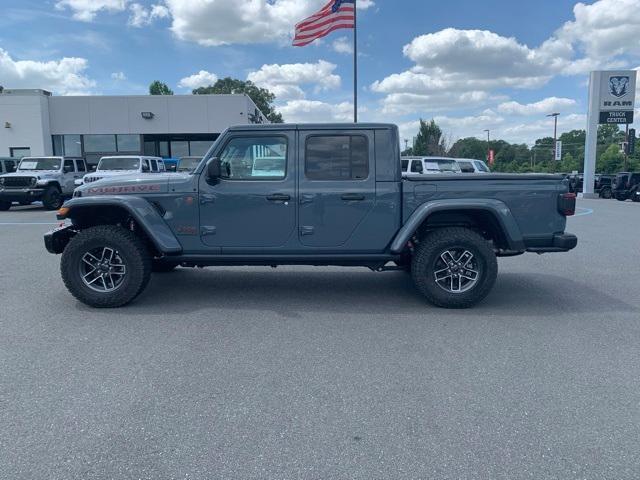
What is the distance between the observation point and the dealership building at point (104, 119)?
3148 cm

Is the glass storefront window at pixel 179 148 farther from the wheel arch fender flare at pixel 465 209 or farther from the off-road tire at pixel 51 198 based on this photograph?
the wheel arch fender flare at pixel 465 209

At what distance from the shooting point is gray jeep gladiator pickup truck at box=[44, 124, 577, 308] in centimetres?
560

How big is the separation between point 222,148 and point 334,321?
2.20 meters

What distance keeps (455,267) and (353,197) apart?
4.46 feet

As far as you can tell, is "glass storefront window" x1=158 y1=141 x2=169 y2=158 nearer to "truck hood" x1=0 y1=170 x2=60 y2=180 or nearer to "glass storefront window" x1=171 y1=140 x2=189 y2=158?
"glass storefront window" x1=171 y1=140 x2=189 y2=158

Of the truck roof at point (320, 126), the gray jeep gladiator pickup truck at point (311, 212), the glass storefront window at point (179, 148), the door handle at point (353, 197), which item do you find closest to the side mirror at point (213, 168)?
the gray jeep gladiator pickup truck at point (311, 212)

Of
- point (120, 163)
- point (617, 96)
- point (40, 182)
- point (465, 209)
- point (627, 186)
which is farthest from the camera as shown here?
point (617, 96)

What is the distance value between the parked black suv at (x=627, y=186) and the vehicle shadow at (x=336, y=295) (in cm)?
2367

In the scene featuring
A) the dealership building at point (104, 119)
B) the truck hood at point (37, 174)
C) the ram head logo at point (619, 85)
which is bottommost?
the truck hood at point (37, 174)

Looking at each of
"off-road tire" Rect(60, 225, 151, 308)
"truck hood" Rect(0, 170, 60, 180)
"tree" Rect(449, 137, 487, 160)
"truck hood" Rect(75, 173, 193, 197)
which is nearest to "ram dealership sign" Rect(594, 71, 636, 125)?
"truck hood" Rect(0, 170, 60, 180)

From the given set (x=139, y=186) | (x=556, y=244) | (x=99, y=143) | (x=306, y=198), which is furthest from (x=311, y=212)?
(x=99, y=143)

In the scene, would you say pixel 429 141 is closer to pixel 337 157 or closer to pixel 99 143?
pixel 99 143

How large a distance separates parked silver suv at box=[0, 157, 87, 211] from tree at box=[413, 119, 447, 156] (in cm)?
4565

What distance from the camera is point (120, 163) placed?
18344 millimetres
